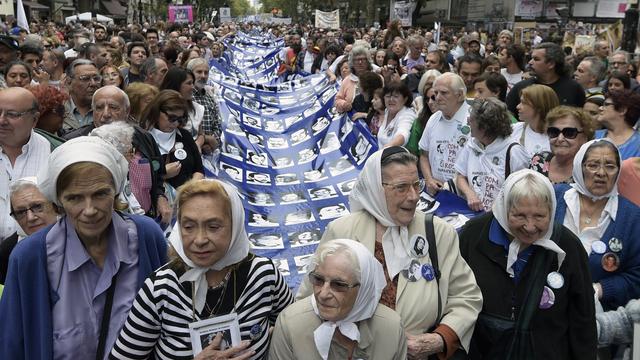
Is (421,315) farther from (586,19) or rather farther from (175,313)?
(586,19)

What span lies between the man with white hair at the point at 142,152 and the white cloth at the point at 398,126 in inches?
114

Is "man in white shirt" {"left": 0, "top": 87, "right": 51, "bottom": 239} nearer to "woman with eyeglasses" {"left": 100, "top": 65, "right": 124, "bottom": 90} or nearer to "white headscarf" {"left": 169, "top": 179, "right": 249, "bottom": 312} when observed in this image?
"white headscarf" {"left": 169, "top": 179, "right": 249, "bottom": 312}

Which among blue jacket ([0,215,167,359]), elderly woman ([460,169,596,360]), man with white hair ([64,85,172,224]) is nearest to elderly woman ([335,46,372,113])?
man with white hair ([64,85,172,224])

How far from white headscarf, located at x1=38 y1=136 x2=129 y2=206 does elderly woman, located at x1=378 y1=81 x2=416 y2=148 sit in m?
4.37

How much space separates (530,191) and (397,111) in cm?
400

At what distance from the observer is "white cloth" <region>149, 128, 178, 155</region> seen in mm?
5270

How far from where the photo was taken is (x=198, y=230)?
254 centimetres

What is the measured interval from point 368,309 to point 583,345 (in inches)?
52.3

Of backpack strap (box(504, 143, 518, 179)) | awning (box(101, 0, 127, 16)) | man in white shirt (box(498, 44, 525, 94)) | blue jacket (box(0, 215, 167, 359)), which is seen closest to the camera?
blue jacket (box(0, 215, 167, 359))

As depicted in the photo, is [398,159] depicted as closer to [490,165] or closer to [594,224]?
[594,224]

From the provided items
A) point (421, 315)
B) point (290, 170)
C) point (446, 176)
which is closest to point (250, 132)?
point (290, 170)

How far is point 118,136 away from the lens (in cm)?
420

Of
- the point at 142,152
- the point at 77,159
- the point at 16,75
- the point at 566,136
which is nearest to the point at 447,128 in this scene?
the point at 566,136

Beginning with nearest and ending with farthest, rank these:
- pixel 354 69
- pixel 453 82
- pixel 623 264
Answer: pixel 623 264, pixel 453 82, pixel 354 69
